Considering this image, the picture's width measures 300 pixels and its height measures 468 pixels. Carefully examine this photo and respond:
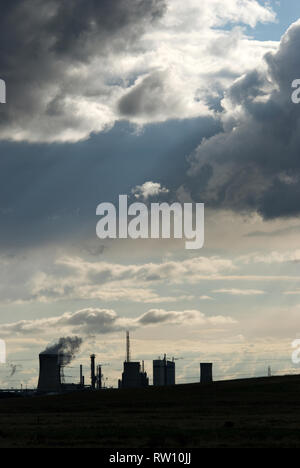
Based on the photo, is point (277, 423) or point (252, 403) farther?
point (252, 403)

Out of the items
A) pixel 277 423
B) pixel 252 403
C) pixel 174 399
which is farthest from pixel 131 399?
pixel 277 423

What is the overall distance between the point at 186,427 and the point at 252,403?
59.6 m

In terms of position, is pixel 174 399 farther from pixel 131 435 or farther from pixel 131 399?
pixel 131 435

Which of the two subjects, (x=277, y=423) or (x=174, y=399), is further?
(x=174, y=399)

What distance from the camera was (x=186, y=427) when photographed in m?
72.0

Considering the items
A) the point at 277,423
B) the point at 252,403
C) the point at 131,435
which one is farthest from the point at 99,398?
the point at 131,435
